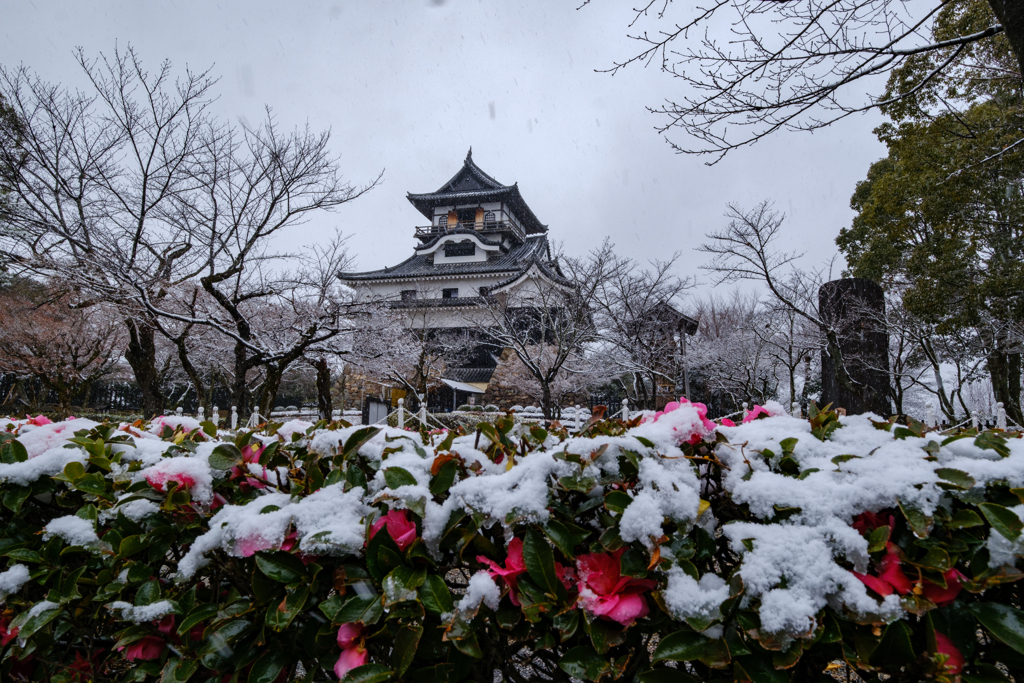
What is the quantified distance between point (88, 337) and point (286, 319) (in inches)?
296

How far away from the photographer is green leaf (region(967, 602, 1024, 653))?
2.83 ft

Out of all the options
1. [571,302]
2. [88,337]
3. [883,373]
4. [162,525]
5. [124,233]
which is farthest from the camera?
[88,337]

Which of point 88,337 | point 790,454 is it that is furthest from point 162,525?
point 88,337

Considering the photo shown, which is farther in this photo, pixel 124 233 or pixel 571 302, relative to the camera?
pixel 571 302

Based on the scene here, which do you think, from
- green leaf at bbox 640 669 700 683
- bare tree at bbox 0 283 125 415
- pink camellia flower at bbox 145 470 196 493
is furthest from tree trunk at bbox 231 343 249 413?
green leaf at bbox 640 669 700 683

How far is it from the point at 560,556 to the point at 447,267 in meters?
24.8

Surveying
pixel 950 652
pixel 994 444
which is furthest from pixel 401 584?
pixel 994 444

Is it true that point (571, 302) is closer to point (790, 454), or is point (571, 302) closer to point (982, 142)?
point (982, 142)

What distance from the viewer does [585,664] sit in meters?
0.97

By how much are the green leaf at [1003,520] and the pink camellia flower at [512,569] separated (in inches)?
31.6

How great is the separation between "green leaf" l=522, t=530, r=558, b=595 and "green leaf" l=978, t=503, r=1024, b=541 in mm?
747

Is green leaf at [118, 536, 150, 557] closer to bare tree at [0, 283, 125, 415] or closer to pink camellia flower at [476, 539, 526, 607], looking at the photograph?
pink camellia flower at [476, 539, 526, 607]

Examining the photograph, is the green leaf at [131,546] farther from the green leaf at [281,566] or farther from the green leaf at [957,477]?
the green leaf at [957,477]

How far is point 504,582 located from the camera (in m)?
1.04
